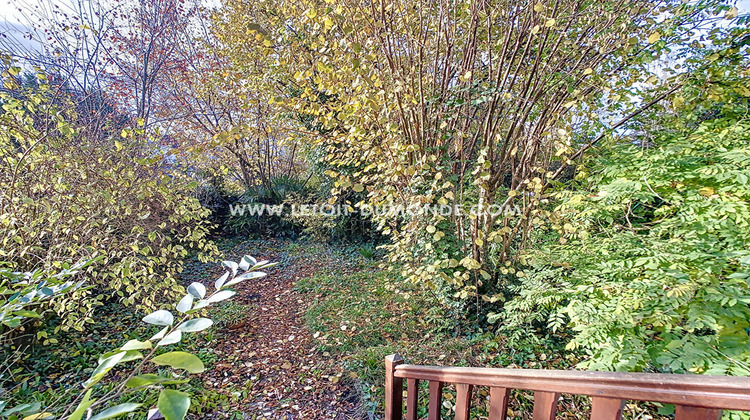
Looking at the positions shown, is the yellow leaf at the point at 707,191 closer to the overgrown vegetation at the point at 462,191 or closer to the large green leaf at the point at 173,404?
the overgrown vegetation at the point at 462,191

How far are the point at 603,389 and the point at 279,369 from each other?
2.57 meters

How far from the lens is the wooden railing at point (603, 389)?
20.4 inches

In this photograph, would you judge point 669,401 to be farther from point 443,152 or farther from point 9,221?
point 9,221

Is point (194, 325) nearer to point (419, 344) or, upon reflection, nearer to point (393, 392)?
point (393, 392)

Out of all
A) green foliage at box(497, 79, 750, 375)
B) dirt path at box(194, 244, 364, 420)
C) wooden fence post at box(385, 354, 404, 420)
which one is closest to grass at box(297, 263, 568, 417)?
dirt path at box(194, 244, 364, 420)

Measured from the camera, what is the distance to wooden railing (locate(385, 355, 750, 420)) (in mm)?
518

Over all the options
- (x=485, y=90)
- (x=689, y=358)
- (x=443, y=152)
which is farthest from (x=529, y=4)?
(x=689, y=358)

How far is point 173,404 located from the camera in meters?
0.45

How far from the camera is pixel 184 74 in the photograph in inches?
215

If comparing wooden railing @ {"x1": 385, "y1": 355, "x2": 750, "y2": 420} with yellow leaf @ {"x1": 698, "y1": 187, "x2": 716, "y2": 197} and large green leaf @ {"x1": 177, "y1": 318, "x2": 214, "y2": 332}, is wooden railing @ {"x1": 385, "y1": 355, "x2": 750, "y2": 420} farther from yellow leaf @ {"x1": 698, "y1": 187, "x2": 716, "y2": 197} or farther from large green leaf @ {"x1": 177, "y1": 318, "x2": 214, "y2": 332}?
yellow leaf @ {"x1": 698, "y1": 187, "x2": 716, "y2": 197}

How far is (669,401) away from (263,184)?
683 centimetres

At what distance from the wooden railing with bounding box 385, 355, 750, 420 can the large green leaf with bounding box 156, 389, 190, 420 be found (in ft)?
2.48

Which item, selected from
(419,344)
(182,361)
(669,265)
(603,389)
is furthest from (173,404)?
(419,344)

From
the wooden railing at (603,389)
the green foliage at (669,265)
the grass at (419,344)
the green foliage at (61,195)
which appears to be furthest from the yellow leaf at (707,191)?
the green foliage at (61,195)
